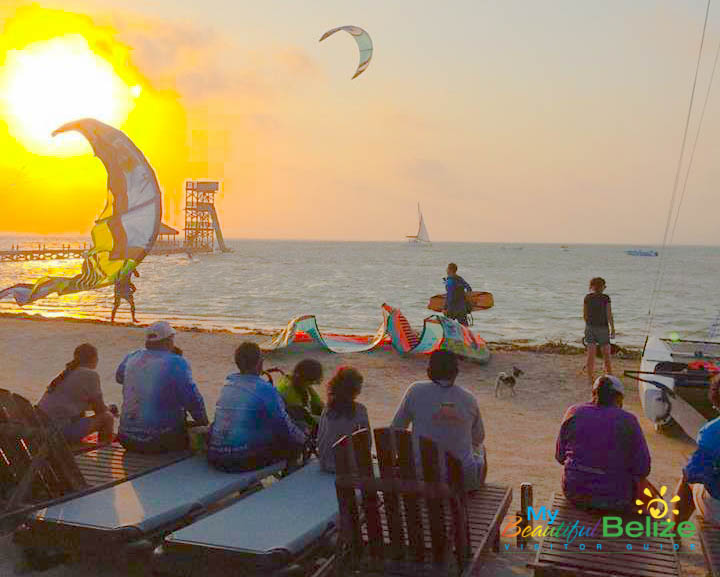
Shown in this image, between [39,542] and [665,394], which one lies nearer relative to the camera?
[39,542]

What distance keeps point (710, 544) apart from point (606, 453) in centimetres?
83

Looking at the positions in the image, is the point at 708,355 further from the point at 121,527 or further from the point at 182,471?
the point at 121,527

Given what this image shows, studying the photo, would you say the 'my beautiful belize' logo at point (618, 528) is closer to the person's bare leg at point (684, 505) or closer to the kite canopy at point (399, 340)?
the person's bare leg at point (684, 505)

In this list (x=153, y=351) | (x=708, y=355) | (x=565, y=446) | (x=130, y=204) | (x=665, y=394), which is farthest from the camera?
(x=130, y=204)

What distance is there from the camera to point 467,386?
44.0ft

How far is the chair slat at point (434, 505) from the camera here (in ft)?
14.8

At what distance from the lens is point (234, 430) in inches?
252

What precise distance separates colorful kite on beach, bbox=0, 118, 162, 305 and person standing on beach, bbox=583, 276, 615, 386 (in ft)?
31.6

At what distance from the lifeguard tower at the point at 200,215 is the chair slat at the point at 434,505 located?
154 meters

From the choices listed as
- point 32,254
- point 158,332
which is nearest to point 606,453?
point 158,332

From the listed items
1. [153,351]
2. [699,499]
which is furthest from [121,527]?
[699,499]

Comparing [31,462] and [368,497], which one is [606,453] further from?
[31,462]

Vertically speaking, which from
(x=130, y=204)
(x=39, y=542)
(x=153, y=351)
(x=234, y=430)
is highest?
(x=130, y=204)

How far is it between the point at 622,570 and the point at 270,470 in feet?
9.96
